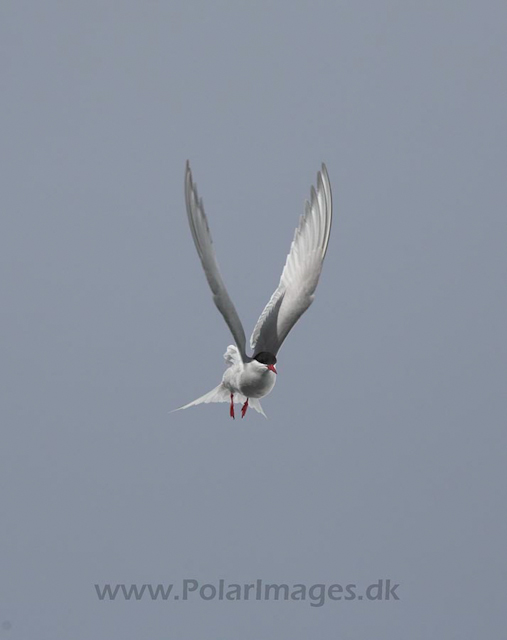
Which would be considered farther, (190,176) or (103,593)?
(103,593)

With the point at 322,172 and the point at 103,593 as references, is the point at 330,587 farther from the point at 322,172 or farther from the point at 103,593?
the point at 322,172

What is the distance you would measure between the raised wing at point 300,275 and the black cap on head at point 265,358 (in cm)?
22

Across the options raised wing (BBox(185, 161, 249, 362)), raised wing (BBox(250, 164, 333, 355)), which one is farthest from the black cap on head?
raised wing (BBox(250, 164, 333, 355))

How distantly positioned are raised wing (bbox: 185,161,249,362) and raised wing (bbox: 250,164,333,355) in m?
0.28

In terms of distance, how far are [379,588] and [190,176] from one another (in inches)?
189

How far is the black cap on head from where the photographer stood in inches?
216

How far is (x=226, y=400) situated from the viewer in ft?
20.1

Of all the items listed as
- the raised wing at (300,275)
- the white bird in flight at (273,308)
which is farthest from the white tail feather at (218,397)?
the raised wing at (300,275)

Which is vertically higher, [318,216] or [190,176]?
[318,216]

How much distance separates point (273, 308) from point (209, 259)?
76cm

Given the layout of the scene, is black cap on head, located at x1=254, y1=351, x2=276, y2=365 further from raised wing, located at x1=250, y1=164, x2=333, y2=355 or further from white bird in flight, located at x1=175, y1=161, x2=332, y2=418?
raised wing, located at x1=250, y1=164, x2=333, y2=355

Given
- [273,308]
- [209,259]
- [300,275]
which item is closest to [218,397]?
[273,308]

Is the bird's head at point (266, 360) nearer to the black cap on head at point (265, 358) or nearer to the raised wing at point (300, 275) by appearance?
the black cap on head at point (265, 358)

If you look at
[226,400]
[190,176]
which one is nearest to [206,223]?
[190,176]
